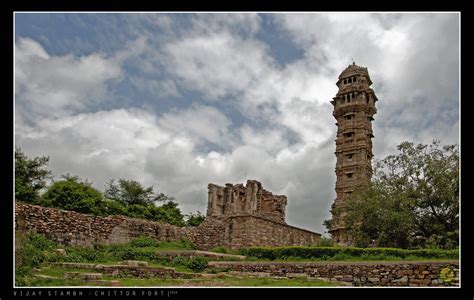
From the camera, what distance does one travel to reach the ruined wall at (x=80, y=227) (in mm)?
17406

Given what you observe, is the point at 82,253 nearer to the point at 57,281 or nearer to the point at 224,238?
the point at 57,281

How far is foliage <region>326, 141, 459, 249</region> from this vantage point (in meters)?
21.5

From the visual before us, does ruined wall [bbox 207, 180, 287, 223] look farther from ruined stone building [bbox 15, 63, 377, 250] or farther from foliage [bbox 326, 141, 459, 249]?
foliage [bbox 326, 141, 459, 249]

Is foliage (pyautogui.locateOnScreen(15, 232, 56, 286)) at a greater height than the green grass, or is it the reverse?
foliage (pyautogui.locateOnScreen(15, 232, 56, 286))

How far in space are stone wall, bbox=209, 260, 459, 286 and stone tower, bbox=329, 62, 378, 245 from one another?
23.0 m

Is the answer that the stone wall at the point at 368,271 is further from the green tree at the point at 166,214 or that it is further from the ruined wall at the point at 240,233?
the green tree at the point at 166,214

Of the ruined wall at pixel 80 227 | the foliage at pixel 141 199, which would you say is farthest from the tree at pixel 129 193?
the ruined wall at pixel 80 227

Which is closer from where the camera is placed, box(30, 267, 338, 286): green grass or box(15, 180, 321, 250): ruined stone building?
box(30, 267, 338, 286): green grass

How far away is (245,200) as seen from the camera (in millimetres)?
31906

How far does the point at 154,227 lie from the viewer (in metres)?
22.5

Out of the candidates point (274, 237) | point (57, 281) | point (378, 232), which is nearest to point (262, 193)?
point (274, 237)

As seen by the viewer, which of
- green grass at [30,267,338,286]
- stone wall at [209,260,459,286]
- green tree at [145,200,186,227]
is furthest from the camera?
green tree at [145,200,186,227]

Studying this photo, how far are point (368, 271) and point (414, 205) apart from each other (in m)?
7.94

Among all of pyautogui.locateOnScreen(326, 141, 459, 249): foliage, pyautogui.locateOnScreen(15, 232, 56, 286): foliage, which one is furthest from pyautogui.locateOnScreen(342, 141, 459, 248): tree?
pyautogui.locateOnScreen(15, 232, 56, 286): foliage
